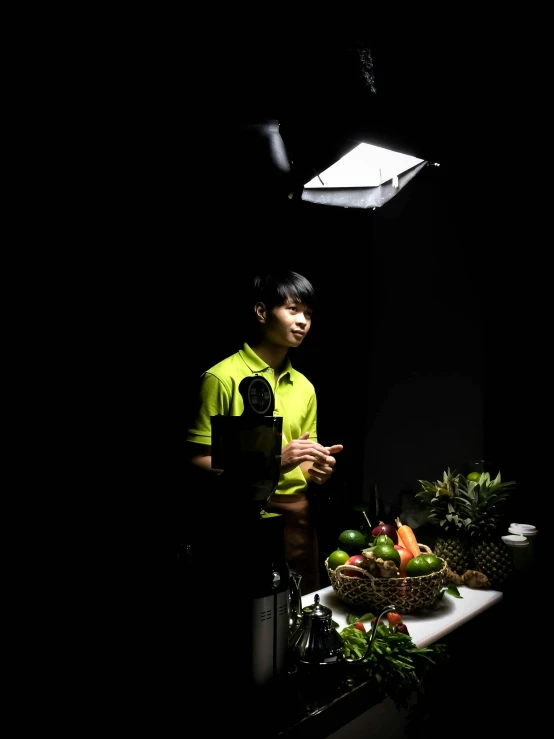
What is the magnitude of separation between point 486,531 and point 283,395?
94 centimetres

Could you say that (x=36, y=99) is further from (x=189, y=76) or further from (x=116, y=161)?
(x=189, y=76)

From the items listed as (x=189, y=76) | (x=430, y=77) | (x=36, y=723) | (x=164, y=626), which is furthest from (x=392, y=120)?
(x=36, y=723)

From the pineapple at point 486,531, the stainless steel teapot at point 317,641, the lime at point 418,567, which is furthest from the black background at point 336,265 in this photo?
the pineapple at point 486,531

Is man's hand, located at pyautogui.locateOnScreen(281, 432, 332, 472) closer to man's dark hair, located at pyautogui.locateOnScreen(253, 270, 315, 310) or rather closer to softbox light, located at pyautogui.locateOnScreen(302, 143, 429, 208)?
man's dark hair, located at pyautogui.locateOnScreen(253, 270, 315, 310)

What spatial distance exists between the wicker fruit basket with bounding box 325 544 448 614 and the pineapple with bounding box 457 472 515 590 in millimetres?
388

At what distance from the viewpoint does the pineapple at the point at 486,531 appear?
185 centimetres

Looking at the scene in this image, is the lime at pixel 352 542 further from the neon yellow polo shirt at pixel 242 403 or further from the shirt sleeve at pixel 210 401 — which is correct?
the shirt sleeve at pixel 210 401

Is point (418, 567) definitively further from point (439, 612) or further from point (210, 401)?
point (210, 401)

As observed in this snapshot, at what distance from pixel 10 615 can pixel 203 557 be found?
1363mm

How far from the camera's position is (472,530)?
1920 millimetres

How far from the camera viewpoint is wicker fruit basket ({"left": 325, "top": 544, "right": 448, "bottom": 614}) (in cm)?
149

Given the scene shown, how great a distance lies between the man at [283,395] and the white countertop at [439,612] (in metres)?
0.48

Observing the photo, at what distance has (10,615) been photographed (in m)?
2.04

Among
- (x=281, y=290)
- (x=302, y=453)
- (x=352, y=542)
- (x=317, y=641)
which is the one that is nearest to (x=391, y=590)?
(x=352, y=542)
